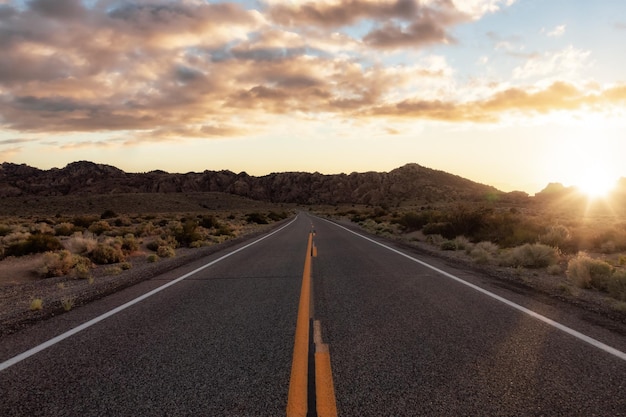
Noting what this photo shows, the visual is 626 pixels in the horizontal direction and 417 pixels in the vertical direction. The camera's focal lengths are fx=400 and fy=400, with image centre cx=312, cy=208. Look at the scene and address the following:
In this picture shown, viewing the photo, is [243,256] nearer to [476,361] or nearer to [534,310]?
[534,310]

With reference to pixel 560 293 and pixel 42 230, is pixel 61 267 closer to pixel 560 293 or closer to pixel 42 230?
pixel 560 293

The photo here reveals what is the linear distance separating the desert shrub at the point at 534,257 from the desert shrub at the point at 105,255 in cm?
1360

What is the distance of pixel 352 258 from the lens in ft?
46.3

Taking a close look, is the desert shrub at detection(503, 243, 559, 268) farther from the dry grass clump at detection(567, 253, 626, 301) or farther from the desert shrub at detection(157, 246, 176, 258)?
the desert shrub at detection(157, 246, 176, 258)

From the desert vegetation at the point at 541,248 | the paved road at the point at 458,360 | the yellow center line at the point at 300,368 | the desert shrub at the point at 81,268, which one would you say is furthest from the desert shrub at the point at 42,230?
the desert vegetation at the point at 541,248

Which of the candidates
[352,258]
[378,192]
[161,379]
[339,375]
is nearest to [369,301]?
[339,375]

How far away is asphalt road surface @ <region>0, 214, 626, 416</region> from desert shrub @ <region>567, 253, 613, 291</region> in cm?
285

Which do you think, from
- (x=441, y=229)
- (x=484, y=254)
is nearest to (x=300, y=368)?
(x=484, y=254)

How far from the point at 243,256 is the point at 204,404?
11.7 metres

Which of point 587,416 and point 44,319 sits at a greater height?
point 587,416

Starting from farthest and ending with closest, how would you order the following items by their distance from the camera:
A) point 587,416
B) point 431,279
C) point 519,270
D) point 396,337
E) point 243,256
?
point 243,256 < point 519,270 < point 431,279 < point 396,337 < point 587,416

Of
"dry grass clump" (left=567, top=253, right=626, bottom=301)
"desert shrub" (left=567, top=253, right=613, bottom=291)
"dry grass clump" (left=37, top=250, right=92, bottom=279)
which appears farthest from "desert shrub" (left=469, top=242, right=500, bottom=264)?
"dry grass clump" (left=37, top=250, right=92, bottom=279)

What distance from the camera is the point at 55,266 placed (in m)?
12.1

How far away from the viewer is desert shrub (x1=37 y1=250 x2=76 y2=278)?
39.2ft
